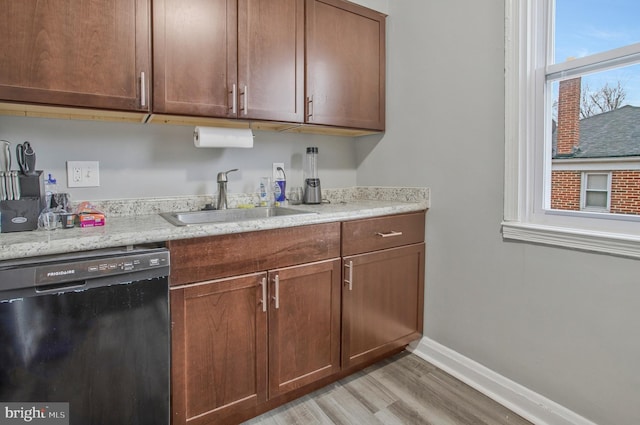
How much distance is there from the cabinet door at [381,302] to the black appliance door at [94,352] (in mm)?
858

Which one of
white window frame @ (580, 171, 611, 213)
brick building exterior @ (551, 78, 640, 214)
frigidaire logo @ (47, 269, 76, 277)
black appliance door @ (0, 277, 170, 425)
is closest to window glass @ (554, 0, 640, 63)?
brick building exterior @ (551, 78, 640, 214)

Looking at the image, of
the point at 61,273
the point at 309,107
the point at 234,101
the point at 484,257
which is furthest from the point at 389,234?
the point at 61,273

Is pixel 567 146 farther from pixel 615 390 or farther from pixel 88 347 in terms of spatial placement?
pixel 88 347

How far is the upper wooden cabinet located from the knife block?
20.6 inches

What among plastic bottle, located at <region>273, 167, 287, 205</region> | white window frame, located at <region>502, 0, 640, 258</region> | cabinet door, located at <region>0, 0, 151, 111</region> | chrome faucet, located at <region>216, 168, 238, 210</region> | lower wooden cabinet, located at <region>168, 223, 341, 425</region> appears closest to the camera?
cabinet door, located at <region>0, 0, 151, 111</region>

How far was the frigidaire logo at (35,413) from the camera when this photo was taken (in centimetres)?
97

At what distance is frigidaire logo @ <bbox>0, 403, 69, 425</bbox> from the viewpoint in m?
0.97

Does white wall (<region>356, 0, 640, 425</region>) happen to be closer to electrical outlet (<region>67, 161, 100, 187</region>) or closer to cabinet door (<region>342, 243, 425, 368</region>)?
cabinet door (<region>342, 243, 425, 368</region>)

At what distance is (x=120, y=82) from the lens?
136 centimetres

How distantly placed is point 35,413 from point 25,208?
662 mm

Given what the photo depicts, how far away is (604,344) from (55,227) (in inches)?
83.2

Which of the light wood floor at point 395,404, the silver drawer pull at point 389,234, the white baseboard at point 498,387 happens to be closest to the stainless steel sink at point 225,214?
the silver drawer pull at point 389,234

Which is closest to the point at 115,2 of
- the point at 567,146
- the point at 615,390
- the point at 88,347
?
the point at 88,347

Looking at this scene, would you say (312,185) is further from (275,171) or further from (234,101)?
(234,101)
